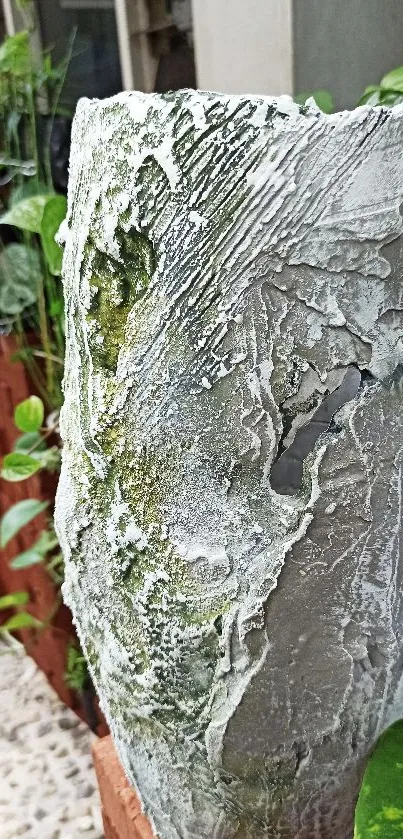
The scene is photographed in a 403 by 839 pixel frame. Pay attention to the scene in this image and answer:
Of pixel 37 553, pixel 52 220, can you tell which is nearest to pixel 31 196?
pixel 52 220

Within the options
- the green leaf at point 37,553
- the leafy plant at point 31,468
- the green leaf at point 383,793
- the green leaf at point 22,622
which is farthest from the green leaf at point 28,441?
the green leaf at point 383,793

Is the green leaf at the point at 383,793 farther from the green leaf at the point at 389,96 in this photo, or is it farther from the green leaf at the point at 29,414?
the green leaf at the point at 29,414

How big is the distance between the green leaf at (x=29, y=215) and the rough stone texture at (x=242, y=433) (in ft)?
1.70

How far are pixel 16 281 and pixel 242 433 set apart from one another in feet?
3.17

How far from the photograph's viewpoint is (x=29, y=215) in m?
1.04

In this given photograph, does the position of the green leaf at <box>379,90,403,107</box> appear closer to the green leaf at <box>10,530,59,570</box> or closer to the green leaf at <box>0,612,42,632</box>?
the green leaf at <box>10,530,59,570</box>

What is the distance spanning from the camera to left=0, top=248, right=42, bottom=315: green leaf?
4.30ft

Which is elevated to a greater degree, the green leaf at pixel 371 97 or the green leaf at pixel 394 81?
the green leaf at pixel 394 81

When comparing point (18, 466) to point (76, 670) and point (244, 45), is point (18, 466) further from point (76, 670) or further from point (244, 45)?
point (244, 45)

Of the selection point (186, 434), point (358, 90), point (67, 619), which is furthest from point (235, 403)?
point (67, 619)

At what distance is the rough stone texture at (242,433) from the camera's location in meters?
0.44

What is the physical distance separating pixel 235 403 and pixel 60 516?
0.20m

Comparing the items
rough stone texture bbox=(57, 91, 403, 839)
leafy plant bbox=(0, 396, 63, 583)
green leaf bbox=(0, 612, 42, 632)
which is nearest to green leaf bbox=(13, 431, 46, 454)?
leafy plant bbox=(0, 396, 63, 583)

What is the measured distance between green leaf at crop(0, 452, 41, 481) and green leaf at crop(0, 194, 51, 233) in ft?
1.07
